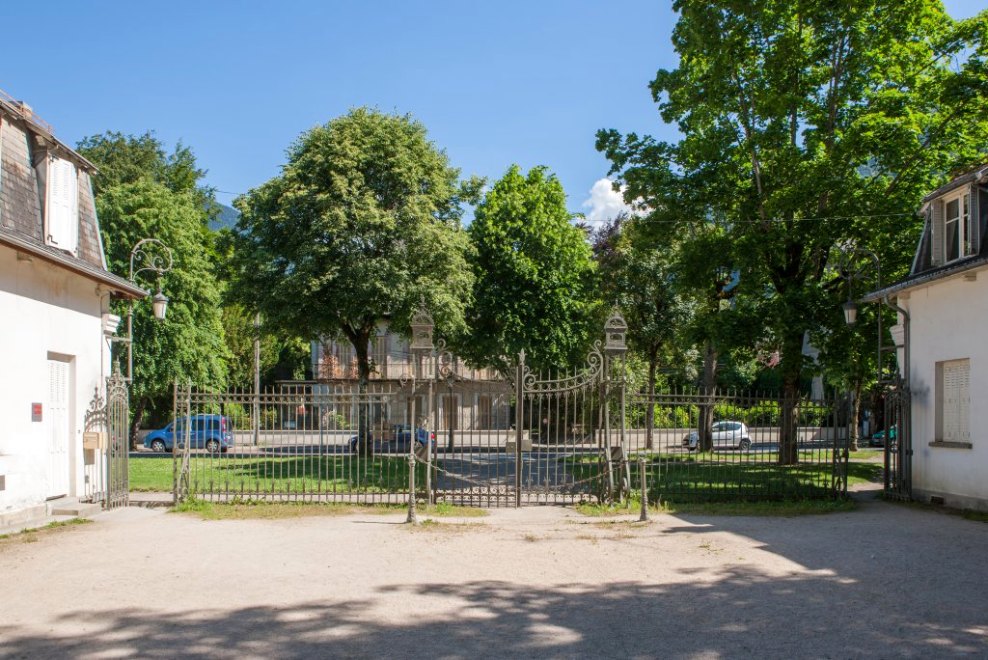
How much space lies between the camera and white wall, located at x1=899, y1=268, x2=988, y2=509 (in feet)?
47.5

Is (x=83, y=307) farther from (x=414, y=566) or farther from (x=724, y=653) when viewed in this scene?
(x=724, y=653)

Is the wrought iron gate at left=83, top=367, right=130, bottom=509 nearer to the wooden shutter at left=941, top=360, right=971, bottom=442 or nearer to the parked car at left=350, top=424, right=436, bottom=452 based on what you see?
the parked car at left=350, top=424, right=436, bottom=452

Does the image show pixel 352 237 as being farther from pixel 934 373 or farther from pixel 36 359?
pixel 934 373

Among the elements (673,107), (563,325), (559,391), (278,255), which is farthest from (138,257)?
(559,391)

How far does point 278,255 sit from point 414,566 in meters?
18.3

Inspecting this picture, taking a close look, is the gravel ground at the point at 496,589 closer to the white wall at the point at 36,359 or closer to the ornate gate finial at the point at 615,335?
the white wall at the point at 36,359

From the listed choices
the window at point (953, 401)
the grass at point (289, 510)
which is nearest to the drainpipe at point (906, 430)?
the window at point (953, 401)

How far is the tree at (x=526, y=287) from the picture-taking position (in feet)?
106

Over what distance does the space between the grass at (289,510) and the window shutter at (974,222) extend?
10.4 m

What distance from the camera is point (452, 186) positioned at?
28609mm

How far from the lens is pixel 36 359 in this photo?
1327cm

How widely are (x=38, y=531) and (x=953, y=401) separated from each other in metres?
16.3

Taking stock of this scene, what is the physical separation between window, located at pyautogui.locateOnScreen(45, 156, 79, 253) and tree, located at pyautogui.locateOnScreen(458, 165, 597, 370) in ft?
58.7

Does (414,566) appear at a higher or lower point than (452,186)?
lower
